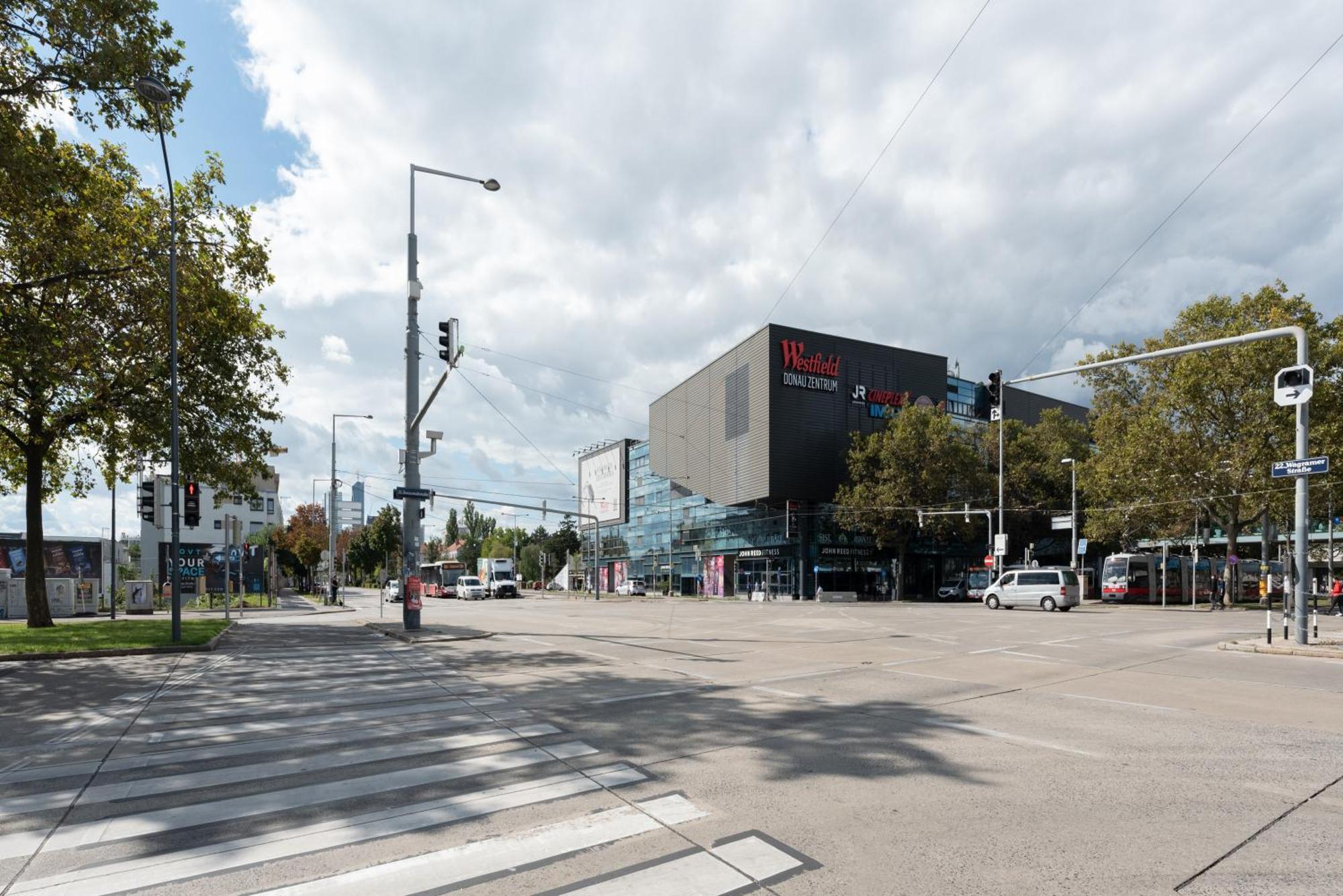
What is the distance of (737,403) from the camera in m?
61.6

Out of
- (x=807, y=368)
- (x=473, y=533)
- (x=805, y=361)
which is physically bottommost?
(x=473, y=533)

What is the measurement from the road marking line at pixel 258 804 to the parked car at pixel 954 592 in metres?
→ 58.0

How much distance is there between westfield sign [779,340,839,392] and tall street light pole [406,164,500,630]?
133 ft

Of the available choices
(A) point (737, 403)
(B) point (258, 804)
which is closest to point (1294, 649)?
(B) point (258, 804)

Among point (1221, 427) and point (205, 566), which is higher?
point (1221, 427)

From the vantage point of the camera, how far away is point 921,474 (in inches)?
2020

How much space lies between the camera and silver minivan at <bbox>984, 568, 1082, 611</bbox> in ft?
126

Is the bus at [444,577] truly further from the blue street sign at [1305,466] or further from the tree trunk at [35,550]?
the blue street sign at [1305,466]

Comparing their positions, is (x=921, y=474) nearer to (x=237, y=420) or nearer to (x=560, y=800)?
(x=237, y=420)

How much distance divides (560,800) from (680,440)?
216ft

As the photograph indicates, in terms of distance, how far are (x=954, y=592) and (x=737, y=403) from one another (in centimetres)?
2268

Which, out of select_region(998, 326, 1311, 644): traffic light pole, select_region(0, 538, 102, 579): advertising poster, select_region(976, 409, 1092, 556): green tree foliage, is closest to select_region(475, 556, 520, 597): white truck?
select_region(0, 538, 102, 579): advertising poster

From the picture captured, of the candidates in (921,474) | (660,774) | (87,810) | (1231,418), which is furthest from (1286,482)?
(87,810)

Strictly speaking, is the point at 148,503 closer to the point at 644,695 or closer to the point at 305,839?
the point at 644,695
